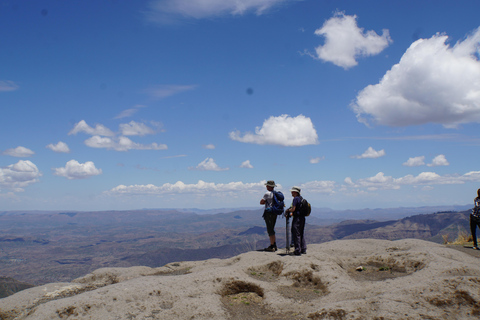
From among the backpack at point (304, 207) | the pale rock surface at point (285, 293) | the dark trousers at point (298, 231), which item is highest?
the backpack at point (304, 207)

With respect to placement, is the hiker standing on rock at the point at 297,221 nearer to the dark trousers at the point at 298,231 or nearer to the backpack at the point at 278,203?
the dark trousers at the point at 298,231

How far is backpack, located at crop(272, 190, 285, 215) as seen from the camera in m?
14.8

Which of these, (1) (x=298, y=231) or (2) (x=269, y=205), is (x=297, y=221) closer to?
(1) (x=298, y=231)

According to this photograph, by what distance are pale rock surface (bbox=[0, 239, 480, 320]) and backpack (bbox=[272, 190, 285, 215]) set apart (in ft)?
6.78

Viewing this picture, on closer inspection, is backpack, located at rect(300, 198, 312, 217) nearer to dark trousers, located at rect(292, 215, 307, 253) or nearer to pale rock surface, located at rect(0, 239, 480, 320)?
dark trousers, located at rect(292, 215, 307, 253)

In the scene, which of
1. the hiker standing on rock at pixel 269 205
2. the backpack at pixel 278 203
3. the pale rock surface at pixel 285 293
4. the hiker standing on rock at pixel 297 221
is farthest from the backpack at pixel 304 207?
the pale rock surface at pixel 285 293

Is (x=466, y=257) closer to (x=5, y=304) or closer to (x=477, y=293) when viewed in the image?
(x=477, y=293)

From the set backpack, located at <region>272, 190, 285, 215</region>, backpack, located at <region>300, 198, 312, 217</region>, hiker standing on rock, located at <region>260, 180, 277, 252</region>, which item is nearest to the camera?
backpack, located at <region>300, 198, 312, 217</region>

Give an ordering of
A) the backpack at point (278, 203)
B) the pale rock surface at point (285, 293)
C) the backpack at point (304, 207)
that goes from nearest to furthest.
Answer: the pale rock surface at point (285, 293) → the backpack at point (304, 207) → the backpack at point (278, 203)

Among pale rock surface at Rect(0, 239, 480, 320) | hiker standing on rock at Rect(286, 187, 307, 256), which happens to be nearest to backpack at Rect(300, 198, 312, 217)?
hiker standing on rock at Rect(286, 187, 307, 256)

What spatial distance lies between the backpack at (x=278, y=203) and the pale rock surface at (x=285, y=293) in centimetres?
207

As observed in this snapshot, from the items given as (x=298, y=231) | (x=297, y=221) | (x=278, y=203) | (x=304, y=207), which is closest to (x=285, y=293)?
(x=298, y=231)

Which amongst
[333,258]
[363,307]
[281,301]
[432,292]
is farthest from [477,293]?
[333,258]

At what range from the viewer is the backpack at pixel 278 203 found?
48.5 feet
